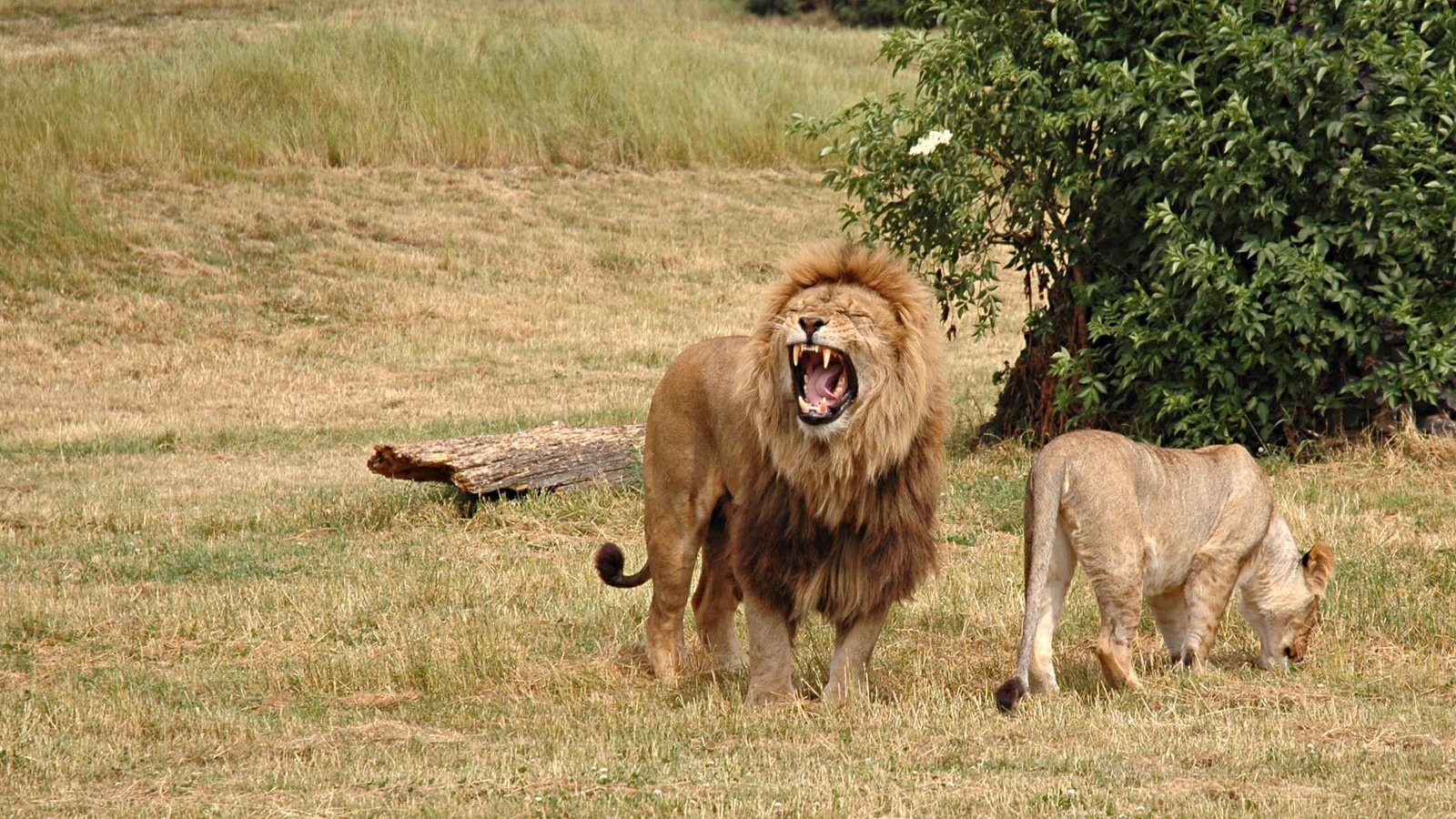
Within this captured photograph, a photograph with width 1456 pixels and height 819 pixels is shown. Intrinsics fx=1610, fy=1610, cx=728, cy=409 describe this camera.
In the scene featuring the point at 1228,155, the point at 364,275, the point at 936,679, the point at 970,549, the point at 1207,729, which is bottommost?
the point at 364,275

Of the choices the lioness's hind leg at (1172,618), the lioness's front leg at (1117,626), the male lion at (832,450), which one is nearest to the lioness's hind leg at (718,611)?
the male lion at (832,450)

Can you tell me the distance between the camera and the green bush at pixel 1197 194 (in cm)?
1073

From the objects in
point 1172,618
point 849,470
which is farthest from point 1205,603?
point 849,470

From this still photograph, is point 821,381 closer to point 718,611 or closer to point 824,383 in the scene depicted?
point 824,383

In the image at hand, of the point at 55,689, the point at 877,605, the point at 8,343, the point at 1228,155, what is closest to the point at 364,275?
the point at 8,343

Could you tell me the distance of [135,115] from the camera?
2428 centimetres

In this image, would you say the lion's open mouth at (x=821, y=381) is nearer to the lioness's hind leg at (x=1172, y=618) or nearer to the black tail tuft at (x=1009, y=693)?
the black tail tuft at (x=1009, y=693)

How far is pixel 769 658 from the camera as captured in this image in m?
6.36

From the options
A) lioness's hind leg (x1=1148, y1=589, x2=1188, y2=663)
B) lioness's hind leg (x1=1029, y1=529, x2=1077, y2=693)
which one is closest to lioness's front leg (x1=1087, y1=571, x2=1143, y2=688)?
lioness's hind leg (x1=1029, y1=529, x2=1077, y2=693)

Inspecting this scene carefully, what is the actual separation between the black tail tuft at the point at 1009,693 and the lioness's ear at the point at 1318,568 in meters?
1.85

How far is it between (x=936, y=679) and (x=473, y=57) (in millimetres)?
23080

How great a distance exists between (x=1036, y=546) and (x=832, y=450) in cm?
101

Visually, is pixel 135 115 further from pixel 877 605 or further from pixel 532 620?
pixel 877 605

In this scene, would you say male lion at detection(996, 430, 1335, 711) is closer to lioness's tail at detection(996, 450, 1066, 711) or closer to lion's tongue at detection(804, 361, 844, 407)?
lioness's tail at detection(996, 450, 1066, 711)
